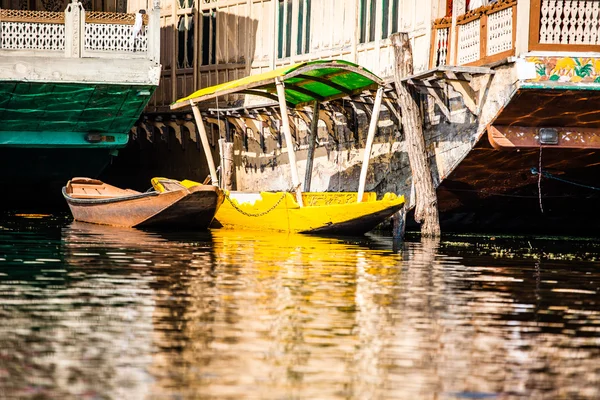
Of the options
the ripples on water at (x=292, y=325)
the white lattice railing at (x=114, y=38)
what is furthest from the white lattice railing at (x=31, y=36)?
the ripples on water at (x=292, y=325)

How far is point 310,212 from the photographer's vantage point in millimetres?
A: 19109

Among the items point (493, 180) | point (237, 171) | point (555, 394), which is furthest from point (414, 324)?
point (237, 171)

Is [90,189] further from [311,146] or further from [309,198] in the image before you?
[309,198]

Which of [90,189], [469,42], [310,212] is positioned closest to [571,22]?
[469,42]

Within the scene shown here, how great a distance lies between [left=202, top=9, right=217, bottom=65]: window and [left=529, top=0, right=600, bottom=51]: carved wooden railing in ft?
38.7

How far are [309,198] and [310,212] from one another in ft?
4.73

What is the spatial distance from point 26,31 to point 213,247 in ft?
28.0

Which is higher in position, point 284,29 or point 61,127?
point 284,29

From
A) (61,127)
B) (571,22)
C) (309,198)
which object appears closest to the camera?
(571,22)

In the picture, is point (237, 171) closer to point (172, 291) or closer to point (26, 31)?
point (26, 31)

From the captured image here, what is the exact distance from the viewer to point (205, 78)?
27500 millimetres

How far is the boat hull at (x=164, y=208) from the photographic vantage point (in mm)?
19781

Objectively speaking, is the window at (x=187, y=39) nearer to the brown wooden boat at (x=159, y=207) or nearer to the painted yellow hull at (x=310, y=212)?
the brown wooden boat at (x=159, y=207)

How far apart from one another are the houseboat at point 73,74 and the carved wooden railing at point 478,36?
6134mm
